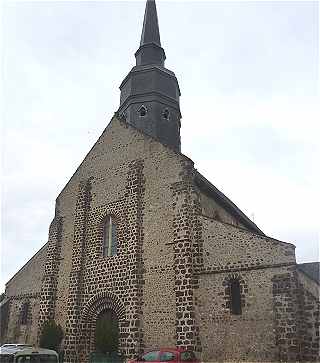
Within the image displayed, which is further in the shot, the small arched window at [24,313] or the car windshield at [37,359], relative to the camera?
the small arched window at [24,313]

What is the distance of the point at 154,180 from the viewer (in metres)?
16.8

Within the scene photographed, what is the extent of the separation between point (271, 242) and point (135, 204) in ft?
19.5

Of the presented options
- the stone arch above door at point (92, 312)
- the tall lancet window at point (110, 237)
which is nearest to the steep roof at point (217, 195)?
the tall lancet window at point (110, 237)

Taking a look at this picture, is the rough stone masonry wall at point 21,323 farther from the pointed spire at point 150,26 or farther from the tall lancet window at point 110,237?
the pointed spire at point 150,26

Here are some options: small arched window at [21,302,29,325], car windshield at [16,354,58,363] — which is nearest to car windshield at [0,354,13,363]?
car windshield at [16,354,58,363]

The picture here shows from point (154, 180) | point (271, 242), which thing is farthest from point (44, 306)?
point (271, 242)

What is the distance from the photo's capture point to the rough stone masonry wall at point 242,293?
12.5 metres

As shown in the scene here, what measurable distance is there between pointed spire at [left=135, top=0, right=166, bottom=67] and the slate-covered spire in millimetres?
125

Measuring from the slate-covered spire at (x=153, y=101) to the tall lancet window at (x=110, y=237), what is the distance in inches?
175

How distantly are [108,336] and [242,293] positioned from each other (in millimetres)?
5449

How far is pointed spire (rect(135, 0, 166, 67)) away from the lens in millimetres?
22953

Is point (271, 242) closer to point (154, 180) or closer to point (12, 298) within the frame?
point (154, 180)

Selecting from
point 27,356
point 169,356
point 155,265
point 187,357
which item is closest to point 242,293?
point 187,357

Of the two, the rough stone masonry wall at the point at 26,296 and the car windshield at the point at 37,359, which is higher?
the rough stone masonry wall at the point at 26,296
